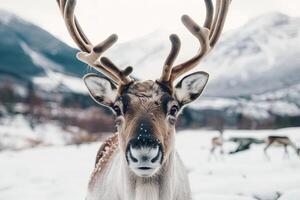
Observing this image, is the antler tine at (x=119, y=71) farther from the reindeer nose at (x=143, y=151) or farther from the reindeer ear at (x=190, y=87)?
the reindeer nose at (x=143, y=151)

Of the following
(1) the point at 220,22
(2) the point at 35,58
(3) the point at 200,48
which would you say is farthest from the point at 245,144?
(2) the point at 35,58

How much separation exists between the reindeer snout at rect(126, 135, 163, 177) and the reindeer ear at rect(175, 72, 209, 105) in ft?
2.31

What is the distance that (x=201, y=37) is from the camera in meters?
4.14

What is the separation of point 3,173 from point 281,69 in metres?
187

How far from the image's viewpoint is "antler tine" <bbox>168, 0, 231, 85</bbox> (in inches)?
159

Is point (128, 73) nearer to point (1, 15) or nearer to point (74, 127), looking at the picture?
point (74, 127)

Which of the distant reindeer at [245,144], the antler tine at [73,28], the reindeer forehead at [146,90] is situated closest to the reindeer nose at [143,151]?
the reindeer forehead at [146,90]

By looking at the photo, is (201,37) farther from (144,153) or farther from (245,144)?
(245,144)

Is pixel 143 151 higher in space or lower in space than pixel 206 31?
lower

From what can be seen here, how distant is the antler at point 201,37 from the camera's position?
388cm

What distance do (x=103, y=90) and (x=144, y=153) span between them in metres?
0.93

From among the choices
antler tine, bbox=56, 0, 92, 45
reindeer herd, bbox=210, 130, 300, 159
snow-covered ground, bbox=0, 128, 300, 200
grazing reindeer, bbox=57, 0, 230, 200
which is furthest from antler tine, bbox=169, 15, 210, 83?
reindeer herd, bbox=210, 130, 300, 159

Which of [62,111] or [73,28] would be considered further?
[62,111]

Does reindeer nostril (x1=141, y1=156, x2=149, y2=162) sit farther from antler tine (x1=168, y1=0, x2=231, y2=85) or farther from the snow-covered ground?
the snow-covered ground
